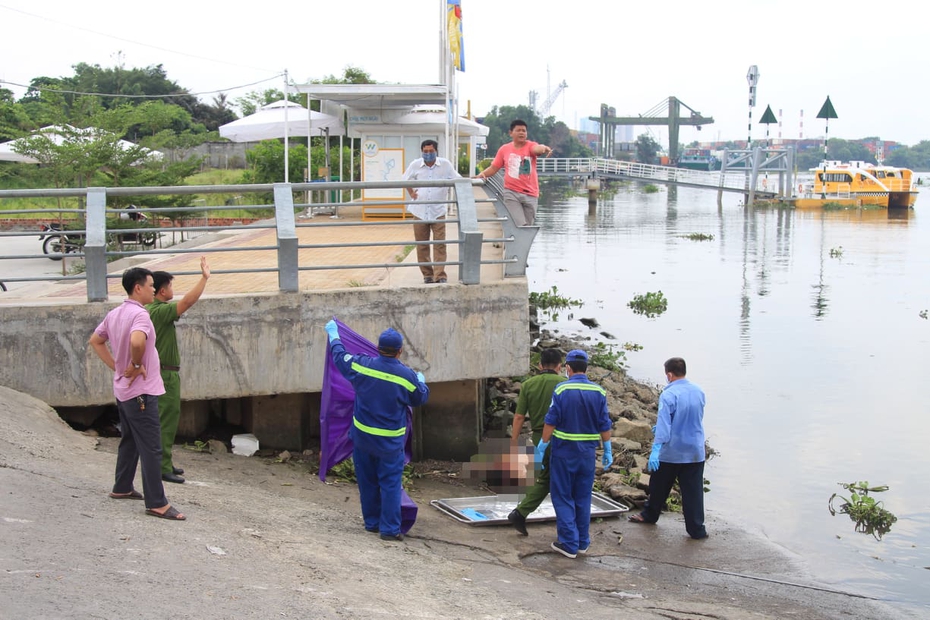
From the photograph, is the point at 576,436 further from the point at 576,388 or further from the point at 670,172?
the point at 670,172

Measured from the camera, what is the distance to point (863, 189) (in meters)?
69.6

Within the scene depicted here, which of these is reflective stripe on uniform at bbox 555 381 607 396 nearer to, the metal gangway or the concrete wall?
the concrete wall

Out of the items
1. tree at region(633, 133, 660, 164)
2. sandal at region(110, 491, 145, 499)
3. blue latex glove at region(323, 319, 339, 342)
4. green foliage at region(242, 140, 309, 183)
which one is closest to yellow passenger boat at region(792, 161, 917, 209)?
green foliage at region(242, 140, 309, 183)

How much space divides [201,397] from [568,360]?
147 inches

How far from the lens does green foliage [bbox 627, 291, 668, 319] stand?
2417cm

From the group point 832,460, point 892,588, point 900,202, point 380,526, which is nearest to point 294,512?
point 380,526

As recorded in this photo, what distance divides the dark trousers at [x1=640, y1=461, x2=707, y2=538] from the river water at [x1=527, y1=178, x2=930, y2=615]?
1.18m

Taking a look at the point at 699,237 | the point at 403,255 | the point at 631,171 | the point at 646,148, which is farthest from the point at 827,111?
the point at 646,148

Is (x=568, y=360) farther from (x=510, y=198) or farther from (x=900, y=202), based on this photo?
(x=900, y=202)

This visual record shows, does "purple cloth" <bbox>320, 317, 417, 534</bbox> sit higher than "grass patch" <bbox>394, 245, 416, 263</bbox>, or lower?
lower

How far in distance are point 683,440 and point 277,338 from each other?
389 centimetres

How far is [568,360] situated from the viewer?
7.21m

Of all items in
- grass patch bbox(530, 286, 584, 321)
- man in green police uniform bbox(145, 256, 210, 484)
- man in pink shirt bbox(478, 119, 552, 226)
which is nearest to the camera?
man in green police uniform bbox(145, 256, 210, 484)

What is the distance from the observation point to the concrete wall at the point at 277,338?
8.62 metres
